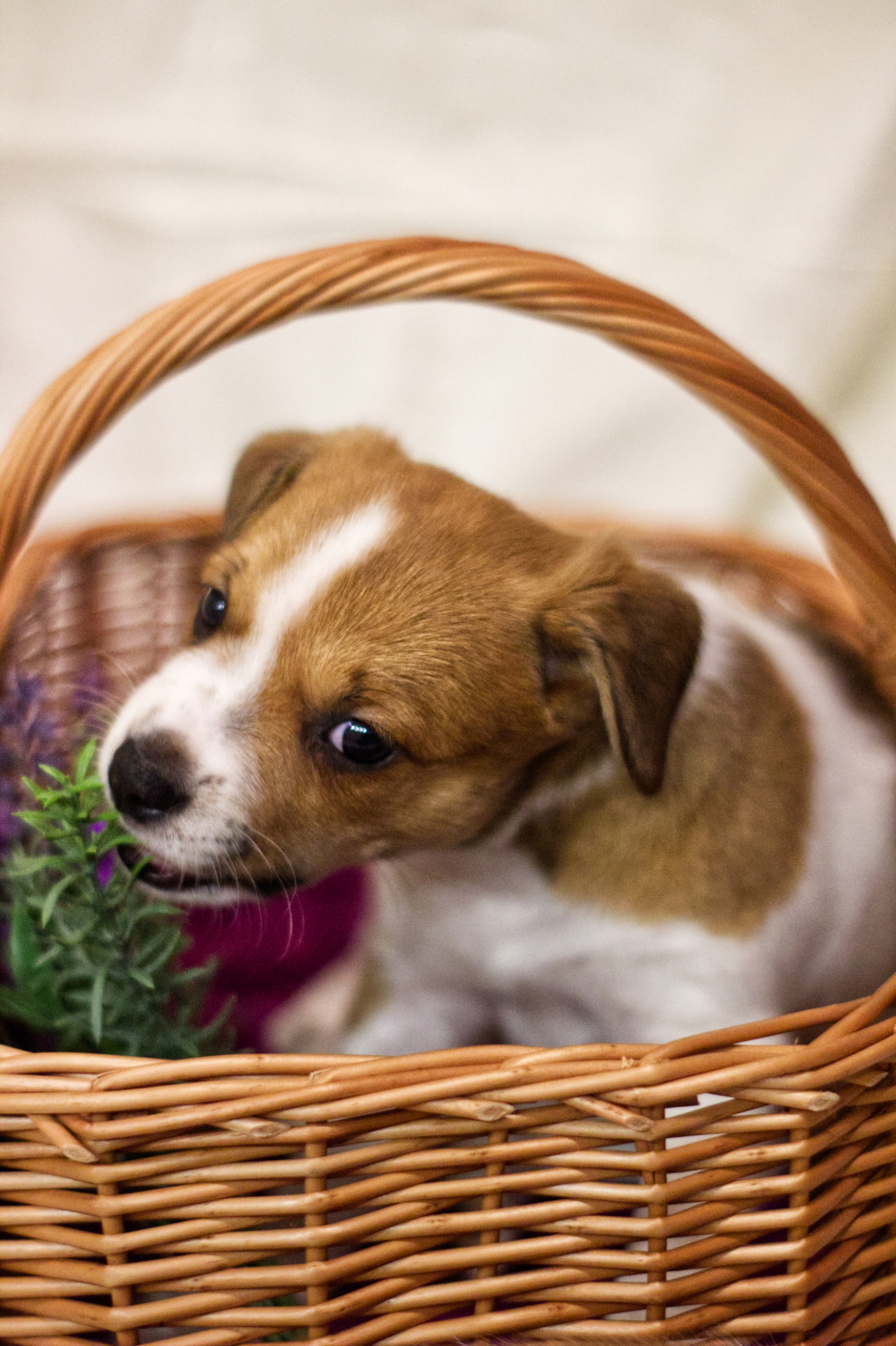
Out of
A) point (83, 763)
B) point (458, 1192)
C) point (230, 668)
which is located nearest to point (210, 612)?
point (230, 668)

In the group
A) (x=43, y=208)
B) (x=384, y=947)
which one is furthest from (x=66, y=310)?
(x=384, y=947)

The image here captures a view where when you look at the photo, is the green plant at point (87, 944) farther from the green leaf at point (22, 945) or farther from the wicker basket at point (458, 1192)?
the wicker basket at point (458, 1192)

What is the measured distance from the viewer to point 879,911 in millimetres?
2047

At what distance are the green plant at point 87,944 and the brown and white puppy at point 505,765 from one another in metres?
0.06

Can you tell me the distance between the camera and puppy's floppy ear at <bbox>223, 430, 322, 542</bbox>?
6.33 feet

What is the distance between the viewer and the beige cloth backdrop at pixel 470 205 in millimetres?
3475

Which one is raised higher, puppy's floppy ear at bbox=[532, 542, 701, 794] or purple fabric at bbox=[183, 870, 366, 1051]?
puppy's floppy ear at bbox=[532, 542, 701, 794]

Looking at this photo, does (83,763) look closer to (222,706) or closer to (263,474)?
(222,706)

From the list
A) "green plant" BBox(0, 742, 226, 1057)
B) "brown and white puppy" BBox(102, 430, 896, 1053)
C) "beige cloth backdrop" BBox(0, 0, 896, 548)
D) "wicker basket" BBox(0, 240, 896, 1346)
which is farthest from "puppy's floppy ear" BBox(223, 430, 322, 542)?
"beige cloth backdrop" BBox(0, 0, 896, 548)

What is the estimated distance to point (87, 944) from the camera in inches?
65.4

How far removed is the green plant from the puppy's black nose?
0.04m

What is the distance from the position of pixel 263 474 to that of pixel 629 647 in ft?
2.08

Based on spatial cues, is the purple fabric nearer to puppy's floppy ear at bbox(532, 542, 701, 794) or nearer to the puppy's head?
the puppy's head

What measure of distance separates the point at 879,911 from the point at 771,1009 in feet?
1.09
